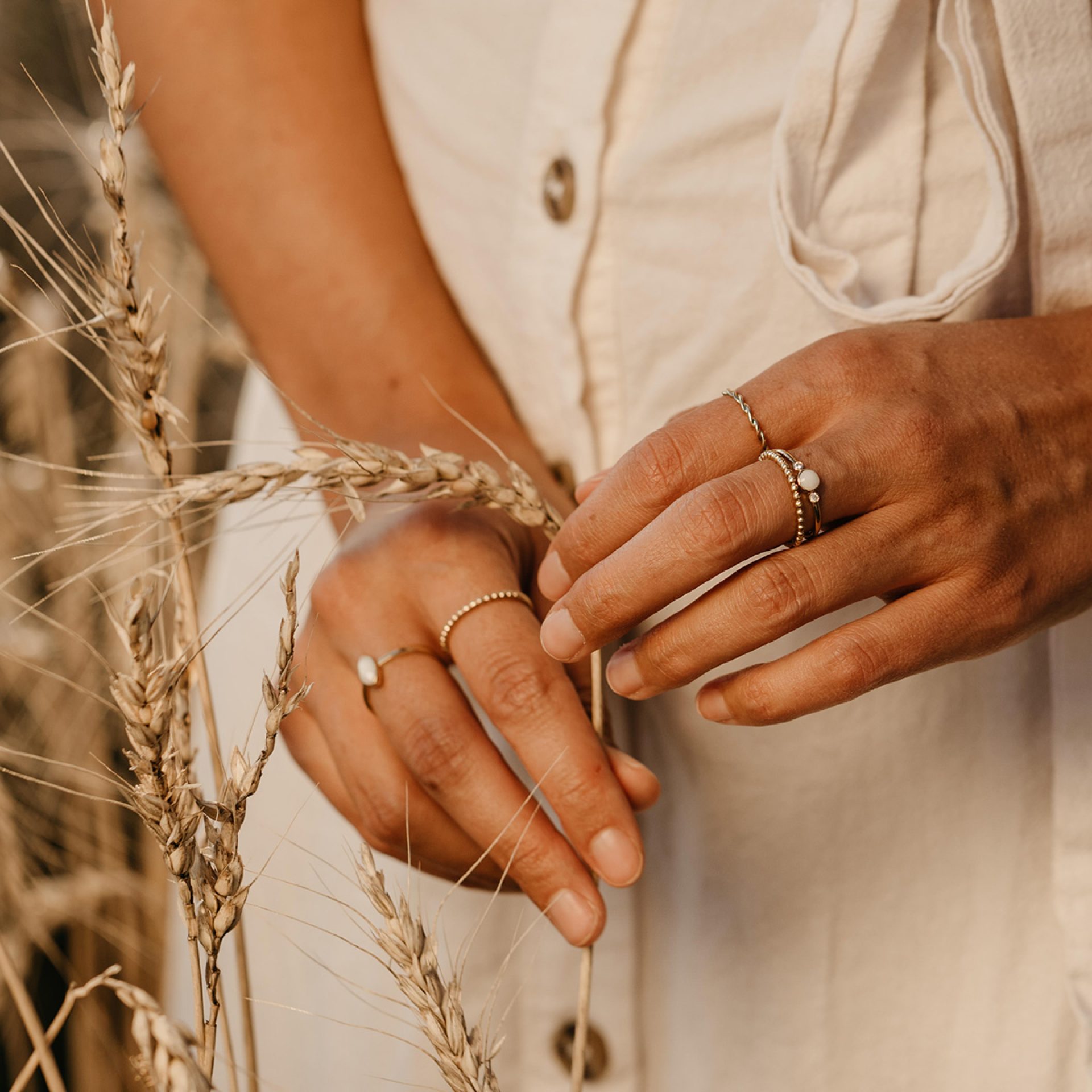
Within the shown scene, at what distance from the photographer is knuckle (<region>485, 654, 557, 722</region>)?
484mm

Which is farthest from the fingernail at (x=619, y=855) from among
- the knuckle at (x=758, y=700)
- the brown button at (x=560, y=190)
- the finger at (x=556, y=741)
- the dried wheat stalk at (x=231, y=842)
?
the brown button at (x=560, y=190)

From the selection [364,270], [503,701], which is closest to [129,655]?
[503,701]

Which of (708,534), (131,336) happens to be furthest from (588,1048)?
(131,336)

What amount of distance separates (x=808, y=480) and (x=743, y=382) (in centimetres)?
21

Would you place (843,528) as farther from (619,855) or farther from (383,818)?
(383,818)

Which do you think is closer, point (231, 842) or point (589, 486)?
point (231, 842)

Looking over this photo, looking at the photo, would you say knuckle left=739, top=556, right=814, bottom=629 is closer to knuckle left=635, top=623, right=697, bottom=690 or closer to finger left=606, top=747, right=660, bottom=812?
knuckle left=635, top=623, right=697, bottom=690

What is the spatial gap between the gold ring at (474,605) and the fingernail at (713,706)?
0.40 feet

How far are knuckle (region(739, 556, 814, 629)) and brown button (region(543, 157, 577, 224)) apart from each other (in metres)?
0.30

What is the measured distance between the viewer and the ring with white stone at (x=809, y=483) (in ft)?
1.28

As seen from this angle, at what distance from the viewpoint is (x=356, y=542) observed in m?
0.55

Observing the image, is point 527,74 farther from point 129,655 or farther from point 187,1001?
point 187,1001

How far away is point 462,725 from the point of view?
1.62 ft

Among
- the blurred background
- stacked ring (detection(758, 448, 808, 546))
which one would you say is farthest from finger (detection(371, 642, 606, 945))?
the blurred background
